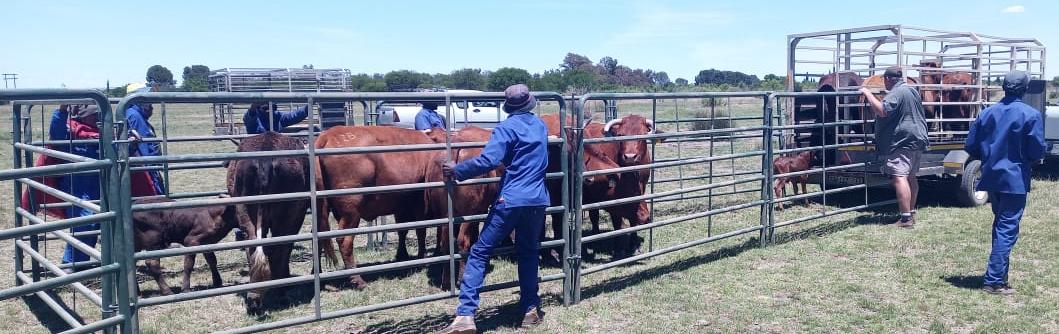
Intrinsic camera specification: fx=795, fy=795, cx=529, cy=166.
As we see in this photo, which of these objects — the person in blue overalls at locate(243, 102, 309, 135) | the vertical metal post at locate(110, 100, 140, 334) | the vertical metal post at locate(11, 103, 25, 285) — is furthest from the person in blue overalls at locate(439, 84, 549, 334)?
the vertical metal post at locate(11, 103, 25, 285)

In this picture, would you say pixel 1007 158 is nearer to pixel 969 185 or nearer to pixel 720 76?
pixel 969 185

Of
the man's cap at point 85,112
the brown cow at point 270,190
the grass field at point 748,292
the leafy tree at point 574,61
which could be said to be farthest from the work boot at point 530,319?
the leafy tree at point 574,61

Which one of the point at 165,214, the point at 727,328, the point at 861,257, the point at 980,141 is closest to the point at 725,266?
the point at 861,257

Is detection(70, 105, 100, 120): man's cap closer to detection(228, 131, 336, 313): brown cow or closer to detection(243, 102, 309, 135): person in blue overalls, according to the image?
detection(243, 102, 309, 135): person in blue overalls

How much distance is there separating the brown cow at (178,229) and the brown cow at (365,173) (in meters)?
0.93

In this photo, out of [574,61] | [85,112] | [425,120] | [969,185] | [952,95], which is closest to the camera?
[85,112]

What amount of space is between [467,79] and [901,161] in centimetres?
4868

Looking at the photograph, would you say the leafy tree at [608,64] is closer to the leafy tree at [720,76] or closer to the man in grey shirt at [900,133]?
the leafy tree at [720,76]

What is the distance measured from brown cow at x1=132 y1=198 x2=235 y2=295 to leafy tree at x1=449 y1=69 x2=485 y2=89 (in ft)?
153

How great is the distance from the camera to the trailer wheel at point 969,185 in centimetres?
1094

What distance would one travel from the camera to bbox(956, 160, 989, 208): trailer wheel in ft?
35.9

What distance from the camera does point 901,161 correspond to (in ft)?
31.3

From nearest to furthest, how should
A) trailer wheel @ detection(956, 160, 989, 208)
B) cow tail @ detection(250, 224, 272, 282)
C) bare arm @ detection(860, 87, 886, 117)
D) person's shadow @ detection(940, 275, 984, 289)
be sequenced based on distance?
1. cow tail @ detection(250, 224, 272, 282)
2. person's shadow @ detection(940, 275, 984, 289)
3. bare arm @ detection(860, 87, 886, 117)
4. trailer wheel @ detection(956, 160, 989, 208)

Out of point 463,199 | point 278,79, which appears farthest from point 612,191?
point 278,79
